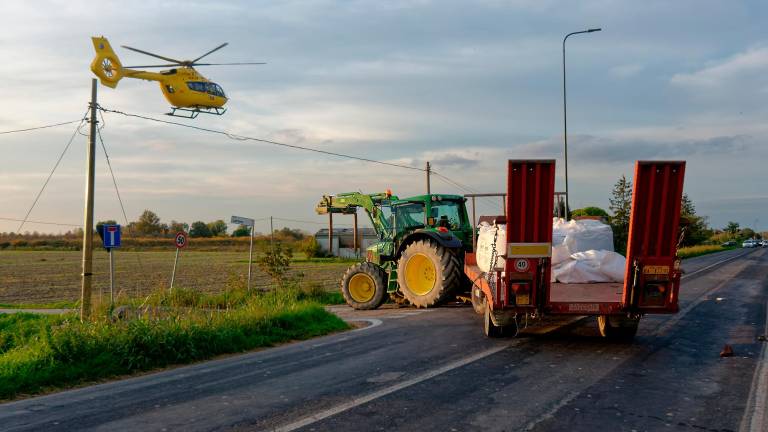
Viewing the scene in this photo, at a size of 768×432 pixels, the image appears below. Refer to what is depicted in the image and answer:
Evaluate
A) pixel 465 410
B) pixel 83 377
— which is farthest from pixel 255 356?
pixel 465 410

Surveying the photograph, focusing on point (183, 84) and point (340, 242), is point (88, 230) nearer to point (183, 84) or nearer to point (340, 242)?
point (183, 84)

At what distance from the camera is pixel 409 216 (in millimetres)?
16703

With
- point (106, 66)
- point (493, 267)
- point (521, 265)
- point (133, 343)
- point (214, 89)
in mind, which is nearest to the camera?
point (521, 265)

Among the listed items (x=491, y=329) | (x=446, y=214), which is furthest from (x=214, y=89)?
(x=491, y=329)

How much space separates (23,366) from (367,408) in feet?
17.0

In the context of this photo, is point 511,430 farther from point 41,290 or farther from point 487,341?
point 41,290

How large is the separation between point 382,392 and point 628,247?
422cm

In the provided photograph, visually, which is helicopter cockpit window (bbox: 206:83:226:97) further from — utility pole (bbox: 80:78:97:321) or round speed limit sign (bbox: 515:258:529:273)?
round speed limit sign (bbox: 515:258:529:273)

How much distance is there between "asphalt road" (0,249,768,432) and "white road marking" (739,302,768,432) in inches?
0.6

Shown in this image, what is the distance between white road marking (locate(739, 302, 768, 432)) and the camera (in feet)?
19.2

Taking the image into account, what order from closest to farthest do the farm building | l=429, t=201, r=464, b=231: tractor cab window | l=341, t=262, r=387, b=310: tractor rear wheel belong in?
l=429, t=201, r=464, b=231: tractor cab window < l=341, t=262, r=387, b=310: tractor rear wheel < the farm building

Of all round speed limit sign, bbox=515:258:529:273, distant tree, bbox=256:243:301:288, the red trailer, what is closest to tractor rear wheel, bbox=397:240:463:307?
distant tree, bbox=256:243:301:288

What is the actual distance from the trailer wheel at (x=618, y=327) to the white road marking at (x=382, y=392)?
171 cm

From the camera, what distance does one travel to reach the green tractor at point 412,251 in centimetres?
1502
